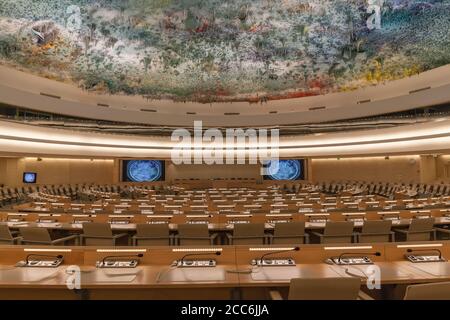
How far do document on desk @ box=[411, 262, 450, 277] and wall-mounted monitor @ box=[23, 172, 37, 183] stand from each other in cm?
2018

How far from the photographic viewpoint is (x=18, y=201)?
13.3m

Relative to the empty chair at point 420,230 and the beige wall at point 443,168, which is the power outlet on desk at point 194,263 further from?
the beige wall at point 443,168

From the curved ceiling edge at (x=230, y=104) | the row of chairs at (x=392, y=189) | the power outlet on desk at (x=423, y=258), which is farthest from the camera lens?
the curved ceiling edge at (x=230, y=104)

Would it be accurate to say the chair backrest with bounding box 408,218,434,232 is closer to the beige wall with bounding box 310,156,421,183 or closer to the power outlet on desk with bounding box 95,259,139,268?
the power outlet on desk with bounding box 95,259,139,268

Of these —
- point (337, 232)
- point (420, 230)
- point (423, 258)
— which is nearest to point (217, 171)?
point (337, 232)

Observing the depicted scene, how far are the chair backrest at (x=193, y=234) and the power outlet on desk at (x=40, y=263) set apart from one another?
229cm

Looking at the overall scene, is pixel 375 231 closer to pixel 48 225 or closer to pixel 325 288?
pixel 325 288

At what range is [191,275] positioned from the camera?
3.18 meters

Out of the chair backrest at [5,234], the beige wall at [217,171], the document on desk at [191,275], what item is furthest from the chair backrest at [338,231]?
the beige wall at [217,171]

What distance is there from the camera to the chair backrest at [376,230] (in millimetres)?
5711

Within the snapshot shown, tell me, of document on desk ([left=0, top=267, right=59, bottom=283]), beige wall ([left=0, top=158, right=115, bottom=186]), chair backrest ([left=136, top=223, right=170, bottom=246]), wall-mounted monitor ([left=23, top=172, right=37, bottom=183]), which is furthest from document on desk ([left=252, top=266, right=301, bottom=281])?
wall-mounted monitor ([left=23, top=172, right=37, bottom=183])

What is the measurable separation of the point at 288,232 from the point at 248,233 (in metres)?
0.74

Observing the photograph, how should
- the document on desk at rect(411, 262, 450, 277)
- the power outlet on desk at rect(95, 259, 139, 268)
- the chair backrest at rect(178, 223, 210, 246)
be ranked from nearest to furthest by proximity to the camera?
the document on desk at rect(411, 262, 450, 277) < the power outlet on desk at rect(95, 259, 139, 268) < the chair backrest at rect(178, 223, 210, 246)

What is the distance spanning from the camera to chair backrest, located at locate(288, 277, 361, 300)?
250 centimetres
